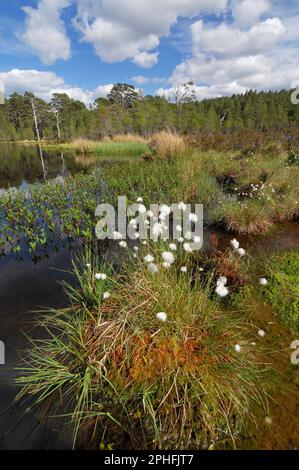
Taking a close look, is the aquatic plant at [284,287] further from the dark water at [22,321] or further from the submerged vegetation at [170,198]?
the dark water at [22,321]

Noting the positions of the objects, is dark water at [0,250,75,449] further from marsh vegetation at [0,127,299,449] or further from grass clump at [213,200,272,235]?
grass clump at [213,200,272,235]

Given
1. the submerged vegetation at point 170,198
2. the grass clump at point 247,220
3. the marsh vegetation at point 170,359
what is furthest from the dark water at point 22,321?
the grass clump at point 247,220

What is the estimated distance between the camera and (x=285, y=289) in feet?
13.0

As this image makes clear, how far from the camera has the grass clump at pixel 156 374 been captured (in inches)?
88.0

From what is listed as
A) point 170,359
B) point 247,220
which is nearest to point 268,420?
point 170,359

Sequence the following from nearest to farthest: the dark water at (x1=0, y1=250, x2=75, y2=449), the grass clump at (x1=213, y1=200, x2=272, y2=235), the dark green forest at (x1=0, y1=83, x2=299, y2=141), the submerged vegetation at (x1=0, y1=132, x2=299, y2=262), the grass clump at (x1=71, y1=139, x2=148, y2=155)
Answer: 1. the dark water at (x1=0, y1=250, x2=75, y2=449)
2. the grass clump at (x1=213, y1=200, x2=272, y2=235)
3. the submerged vegetation at (x1=0, y1=132, x2=299, y2=262)
4. the grass clump at (x1=71, y1=139, x2=148, y2=155)
5. the dark green forest at (x1=0, y1=83, x2=299, y2=141)

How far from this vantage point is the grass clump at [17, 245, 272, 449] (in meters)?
2.23

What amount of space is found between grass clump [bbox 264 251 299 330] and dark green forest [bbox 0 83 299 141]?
3735cm

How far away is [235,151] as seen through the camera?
53.9 ft

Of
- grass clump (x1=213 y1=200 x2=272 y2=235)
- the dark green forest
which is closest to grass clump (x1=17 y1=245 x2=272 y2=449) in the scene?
grass clump (x1=213 y1=200 x2=272 y2=235)

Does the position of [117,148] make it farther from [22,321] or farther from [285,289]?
[285,289]

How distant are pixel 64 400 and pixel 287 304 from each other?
3.22 meters

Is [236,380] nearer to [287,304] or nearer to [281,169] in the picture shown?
[287,304]
